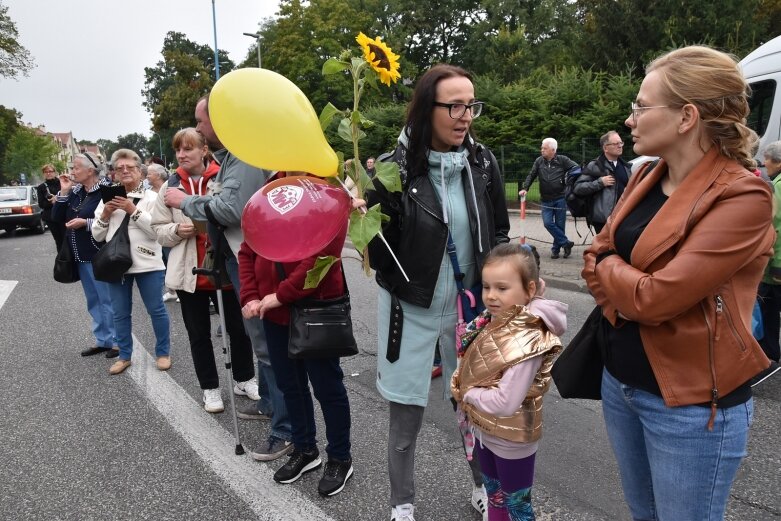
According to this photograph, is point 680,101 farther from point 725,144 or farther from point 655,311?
point 655,311

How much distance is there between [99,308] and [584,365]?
16.5ft

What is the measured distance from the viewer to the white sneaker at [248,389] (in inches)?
159

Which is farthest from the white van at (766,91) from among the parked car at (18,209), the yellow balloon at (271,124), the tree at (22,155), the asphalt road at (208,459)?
the tree at (22,155)

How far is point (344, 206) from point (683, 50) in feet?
3.94

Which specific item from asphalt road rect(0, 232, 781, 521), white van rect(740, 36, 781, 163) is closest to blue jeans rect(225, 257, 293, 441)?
asphalt road rect(0, 232, 781, 521)

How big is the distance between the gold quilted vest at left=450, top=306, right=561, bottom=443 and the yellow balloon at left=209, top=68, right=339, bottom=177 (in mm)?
857

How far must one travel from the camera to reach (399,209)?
7.15 feet

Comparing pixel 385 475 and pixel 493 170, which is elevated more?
pixel 493 170

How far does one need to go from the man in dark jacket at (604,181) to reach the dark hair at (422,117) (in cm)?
482

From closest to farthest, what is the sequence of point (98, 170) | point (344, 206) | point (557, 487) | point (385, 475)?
point (344, 206)
point (557, 487)
point (385, 475)
point (98, 170)

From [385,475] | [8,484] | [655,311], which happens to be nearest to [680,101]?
Answer: [655,311]

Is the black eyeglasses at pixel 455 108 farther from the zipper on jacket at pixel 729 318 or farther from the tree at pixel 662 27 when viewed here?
the tree at pixel 662 27

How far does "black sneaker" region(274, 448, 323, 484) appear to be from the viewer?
2900 millimetres

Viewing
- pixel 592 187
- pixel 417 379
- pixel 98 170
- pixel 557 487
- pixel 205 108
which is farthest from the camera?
pixel 592 187
